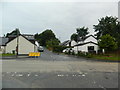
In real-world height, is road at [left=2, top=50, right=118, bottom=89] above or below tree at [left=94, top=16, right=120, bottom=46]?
below

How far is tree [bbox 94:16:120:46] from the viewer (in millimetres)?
32634

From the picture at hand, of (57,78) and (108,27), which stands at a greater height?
(108,27)

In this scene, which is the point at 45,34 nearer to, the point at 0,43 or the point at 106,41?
the point at 0,43

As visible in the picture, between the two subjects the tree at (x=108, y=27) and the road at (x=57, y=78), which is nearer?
the road at (x=57, y=78)

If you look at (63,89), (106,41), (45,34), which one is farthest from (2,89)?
(45,34)

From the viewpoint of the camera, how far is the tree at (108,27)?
32634mm

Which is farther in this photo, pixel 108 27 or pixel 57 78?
pixel 108 27

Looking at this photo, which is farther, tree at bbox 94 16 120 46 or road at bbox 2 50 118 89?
tree at bbox 94 16 120 46

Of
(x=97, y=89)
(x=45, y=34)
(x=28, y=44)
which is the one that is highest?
(x=45, y=34)

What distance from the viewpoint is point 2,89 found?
5000 millimetres

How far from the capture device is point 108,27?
124ft

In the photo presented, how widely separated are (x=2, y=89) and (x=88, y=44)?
33.0 metres

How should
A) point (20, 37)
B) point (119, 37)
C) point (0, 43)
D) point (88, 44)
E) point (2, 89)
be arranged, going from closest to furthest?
point (2, 89), point (119, 37), point (20, 37), point (88, 44), point (0, 43)

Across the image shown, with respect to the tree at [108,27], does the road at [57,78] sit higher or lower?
lower
